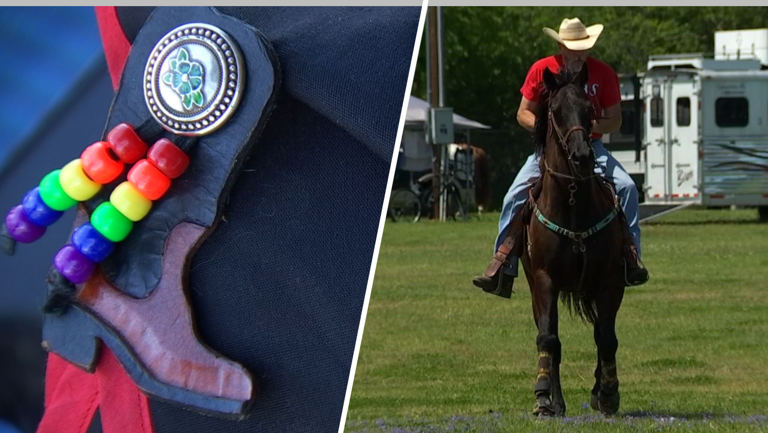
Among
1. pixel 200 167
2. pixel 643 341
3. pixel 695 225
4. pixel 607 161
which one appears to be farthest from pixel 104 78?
pixel 695 225

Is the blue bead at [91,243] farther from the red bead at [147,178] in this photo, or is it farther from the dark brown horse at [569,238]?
the dark brown horse at [569,238]

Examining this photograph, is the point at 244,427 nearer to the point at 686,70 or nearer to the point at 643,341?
the point at 643,341

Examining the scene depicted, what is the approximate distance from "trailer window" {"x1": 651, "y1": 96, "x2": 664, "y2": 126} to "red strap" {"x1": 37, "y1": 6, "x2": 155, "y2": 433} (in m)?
18.2

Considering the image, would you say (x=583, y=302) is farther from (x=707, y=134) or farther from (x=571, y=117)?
(x=707, y=134)

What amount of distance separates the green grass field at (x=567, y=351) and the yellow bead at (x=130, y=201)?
228 cm

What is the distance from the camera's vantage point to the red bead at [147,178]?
2.91 meters

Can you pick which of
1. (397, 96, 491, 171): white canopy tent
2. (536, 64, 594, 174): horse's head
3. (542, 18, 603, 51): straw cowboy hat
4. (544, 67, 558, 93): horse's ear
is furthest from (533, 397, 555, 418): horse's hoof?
(397, 96, 491, 171): white canopy tent

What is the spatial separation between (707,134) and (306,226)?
18.2m

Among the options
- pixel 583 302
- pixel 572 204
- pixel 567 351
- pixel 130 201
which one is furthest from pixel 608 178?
pixel 130 201

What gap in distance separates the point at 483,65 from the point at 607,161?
800 inches

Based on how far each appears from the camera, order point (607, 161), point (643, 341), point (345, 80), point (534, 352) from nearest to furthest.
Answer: point (345, 80)
point (607, 161)
point (534, 352)
point (643, 341)

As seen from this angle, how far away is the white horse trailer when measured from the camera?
66.3 feet

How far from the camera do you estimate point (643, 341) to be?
351 inches

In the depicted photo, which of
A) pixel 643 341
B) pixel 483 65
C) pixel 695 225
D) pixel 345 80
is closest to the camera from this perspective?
pixel 345 80
